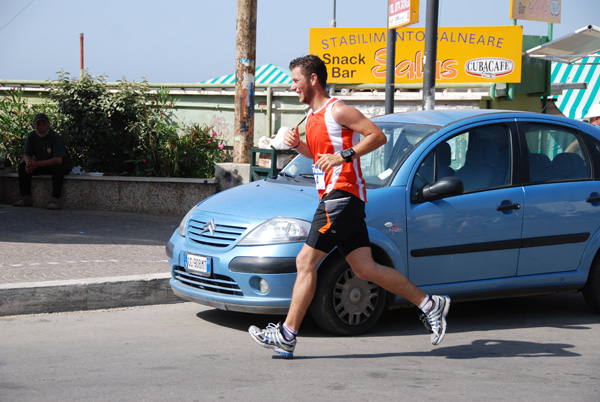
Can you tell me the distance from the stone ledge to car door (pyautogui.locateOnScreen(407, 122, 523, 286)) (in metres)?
6.11

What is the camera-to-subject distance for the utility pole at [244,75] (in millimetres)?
11719

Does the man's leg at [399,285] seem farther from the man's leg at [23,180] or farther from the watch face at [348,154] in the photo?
the man's leg at [23,180]

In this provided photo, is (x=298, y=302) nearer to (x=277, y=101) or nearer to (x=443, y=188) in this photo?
(x=443, y=188)

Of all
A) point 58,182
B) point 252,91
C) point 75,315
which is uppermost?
point 252,91

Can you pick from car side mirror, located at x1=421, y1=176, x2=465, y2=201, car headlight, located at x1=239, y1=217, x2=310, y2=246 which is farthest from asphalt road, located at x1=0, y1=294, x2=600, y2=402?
car side mirror, located at x1=421, y1=176, x2=465, y2=201

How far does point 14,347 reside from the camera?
5.02 meters

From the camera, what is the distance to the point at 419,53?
14430 millimetres

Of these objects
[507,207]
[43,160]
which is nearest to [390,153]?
[507,207]

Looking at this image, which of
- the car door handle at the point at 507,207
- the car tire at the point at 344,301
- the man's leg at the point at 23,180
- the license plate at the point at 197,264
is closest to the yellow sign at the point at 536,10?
the man's leg at the point at 23,180

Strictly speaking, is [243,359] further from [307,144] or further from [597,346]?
[597,346]

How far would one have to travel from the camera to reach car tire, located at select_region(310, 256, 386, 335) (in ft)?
17.2

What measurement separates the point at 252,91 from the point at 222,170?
4.27ft

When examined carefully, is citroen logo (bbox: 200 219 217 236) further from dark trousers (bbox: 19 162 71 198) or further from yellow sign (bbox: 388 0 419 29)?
dark trousers (bbox: 19 162 71 198)

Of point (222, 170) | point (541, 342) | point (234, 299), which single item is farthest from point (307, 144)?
point (222, 170)
